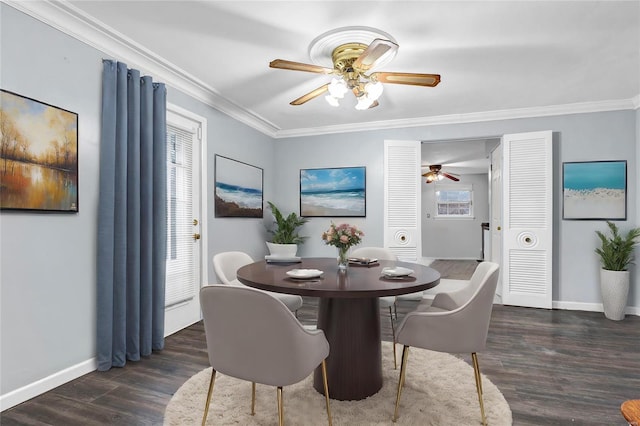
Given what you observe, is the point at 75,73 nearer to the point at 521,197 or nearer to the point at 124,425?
the point at 124,425

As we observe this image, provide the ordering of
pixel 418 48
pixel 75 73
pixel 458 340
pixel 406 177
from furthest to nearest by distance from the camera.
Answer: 1. pixel 406 177
2. pixel 418 48
3. pixel 75 73
4. pixel 458 340

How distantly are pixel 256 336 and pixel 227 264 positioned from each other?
1420 millimetres

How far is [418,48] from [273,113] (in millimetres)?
2246

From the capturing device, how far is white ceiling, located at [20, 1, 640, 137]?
2291 millimetres

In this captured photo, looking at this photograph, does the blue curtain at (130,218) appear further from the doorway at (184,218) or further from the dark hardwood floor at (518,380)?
the doorway at (184,218)

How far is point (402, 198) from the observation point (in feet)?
16.0

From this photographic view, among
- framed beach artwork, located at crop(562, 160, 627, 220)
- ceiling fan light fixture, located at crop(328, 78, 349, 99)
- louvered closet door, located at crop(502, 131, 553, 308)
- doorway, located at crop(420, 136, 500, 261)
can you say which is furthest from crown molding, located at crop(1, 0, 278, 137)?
doorway, located at crop(420, 136, 500, 261)

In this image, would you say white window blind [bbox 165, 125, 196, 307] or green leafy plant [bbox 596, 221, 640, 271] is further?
green leafy plant [bbox 596, 221, 640, 271]

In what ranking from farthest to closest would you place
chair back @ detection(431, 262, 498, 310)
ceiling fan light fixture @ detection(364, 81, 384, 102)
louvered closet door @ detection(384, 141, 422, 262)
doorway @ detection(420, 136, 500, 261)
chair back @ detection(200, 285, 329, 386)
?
doorway @ detection(420, 136, 500, 261)
louvered closet door @ detection(384, 141, 422, 262)
ceiling fan light fixture @ detection(364, 81, 384, 102)
chair back @ detection(431, 262, 498, 310)
chair back @ detection(200, 285, 329, 386)

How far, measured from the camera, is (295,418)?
1943 millimetres

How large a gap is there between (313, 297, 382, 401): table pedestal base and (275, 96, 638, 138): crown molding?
337cm

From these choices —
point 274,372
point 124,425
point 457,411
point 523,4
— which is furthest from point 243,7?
point 457,411

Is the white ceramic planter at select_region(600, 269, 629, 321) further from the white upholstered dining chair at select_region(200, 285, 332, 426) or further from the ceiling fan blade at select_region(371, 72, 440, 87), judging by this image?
the white upholstered dining chair at select_region(200, 285, 332, 426)

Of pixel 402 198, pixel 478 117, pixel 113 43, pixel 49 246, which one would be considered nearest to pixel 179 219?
pixel 49 246
